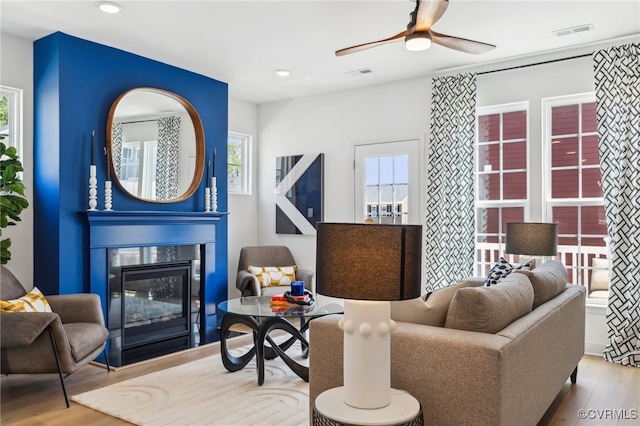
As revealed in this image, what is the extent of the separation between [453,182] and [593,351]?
6.32ft

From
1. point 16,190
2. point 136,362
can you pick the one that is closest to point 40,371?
point 136,362

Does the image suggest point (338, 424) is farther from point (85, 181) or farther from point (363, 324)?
point (85, 181)

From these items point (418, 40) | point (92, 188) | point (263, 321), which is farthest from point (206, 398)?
point (418, 40)

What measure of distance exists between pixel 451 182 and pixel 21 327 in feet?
12.3

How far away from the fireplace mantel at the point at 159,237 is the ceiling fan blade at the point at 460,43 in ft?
9.40

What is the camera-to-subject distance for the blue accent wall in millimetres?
4059

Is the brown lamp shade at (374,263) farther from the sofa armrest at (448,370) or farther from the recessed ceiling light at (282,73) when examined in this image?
the recessed ceiling light at (282,73)

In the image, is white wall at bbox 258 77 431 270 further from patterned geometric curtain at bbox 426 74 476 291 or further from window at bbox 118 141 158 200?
window at bbox 118 141 158 200

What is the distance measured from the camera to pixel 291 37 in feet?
13.8

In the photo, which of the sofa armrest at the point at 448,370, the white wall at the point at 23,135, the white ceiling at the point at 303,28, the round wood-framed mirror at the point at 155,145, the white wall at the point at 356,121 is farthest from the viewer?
the white wall at the point at 356,121

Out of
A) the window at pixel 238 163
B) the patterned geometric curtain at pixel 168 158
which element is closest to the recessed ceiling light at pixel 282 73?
the patterned geometric curtain at pixel 168 158

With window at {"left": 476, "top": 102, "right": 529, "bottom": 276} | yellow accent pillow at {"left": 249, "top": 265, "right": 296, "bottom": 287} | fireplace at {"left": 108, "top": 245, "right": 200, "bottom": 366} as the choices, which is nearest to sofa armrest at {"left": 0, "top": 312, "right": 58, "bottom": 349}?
fireplace at {"left": 108, "top": 245, "right": 200, "bottom": 366}

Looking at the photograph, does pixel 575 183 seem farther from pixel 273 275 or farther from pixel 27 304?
pixel 27 304

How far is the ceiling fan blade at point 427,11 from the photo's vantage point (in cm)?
280
